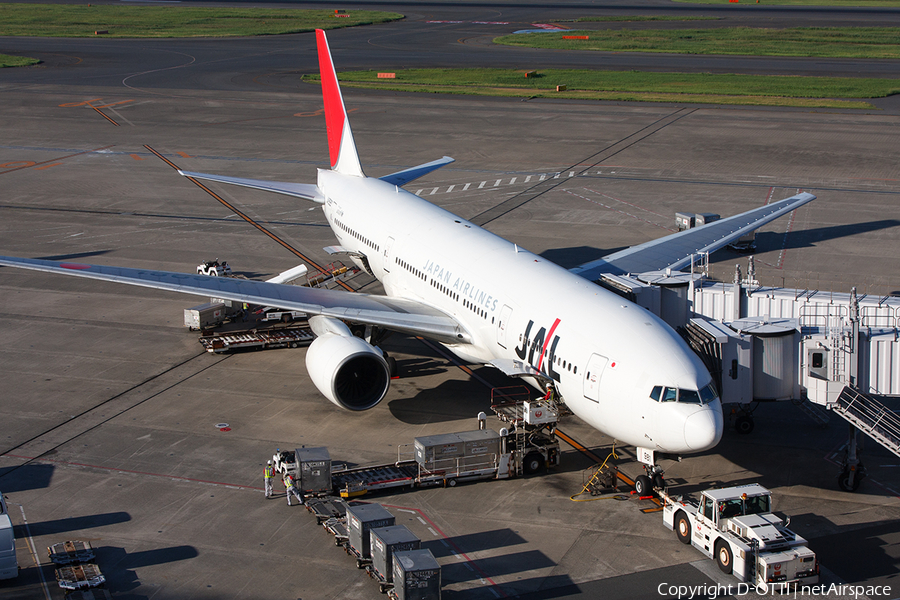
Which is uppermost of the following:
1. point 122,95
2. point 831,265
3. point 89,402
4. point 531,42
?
point 531,42

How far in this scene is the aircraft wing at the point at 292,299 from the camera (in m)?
28.1

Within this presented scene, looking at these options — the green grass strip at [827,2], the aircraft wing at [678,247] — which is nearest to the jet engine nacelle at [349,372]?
the aircraft wing at [678,247]

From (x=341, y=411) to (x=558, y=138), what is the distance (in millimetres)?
45569

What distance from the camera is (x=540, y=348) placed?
2492cm

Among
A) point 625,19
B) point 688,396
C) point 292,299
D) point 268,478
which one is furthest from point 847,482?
point 625,19

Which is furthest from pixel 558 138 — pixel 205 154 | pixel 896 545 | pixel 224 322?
pixel 896 545

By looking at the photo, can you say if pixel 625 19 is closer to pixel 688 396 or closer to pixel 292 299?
pixel 292 299

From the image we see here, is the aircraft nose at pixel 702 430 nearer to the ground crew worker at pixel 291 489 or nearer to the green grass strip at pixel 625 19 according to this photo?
the ground crew worker at pixel 291 489

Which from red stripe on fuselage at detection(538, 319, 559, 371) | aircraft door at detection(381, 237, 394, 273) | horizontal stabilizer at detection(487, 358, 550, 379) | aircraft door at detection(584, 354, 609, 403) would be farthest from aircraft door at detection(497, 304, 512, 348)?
aircraft door at detection(381, 237, 394, 273)

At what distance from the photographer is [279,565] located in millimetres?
20328

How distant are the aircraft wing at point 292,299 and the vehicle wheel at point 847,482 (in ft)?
36.3

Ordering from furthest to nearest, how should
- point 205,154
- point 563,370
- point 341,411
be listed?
point 205,154 < point 341,411 < point 563,370

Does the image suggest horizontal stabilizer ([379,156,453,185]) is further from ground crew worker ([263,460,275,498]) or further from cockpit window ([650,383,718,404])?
cockpit window ([650,383,718,404])

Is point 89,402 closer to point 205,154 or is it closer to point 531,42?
point 205,154
